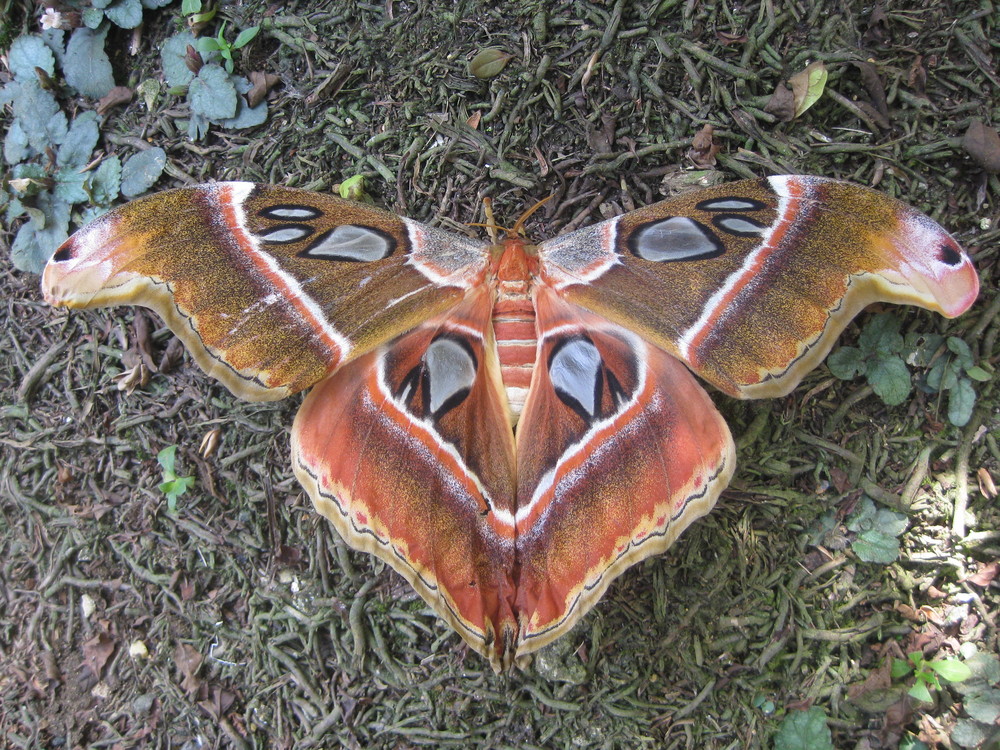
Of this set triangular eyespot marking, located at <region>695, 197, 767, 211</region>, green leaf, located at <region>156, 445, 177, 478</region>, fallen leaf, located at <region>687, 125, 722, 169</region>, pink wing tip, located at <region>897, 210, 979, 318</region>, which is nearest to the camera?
pink wing tip, located at <region>897, 210, 979, 318</region>

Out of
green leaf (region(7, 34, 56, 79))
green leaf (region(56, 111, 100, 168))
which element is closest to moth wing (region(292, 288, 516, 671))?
green leaf (region(56, 111, 100, 168))

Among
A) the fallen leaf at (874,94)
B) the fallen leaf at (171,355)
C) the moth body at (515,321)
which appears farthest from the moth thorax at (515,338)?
the fallen leaf at (874,94)

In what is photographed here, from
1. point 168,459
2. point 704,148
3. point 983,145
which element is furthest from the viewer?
point 168,459

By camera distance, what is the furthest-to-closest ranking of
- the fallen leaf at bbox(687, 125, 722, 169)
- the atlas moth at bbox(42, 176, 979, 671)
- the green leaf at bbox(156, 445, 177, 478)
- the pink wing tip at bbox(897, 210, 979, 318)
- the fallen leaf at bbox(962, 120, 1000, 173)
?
1. the green leaf at bbox(156, 445, 177, 478)
2. the fallen leaf at bbox(687, 125, 722, 169)
3. the fallen leaf at bbox(962, 120, 1000, 173)
4. the atlas moth at bbox(42, 176, 979, 671)
5. the pink wing tip at bbox(897, 210, 979, 318)

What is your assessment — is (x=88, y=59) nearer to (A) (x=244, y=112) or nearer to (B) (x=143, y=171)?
(B) (x=143, y=171)

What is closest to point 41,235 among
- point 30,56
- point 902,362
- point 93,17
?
point 30,56

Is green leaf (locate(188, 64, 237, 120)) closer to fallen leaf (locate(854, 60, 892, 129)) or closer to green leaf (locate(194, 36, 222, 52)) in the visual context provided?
green leaf (locate(194, 36, 222, 52))
